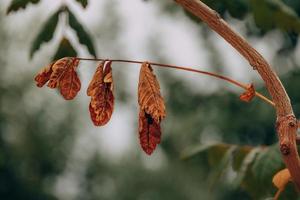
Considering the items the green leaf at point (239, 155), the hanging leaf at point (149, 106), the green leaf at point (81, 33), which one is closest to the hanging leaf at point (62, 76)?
the hanging leaf at point (149, 106)

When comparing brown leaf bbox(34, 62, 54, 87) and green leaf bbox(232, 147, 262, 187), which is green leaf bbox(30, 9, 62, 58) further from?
brown leaf bbox(34, 62, 54, 87)

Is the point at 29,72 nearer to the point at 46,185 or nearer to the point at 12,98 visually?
the point at 12,98

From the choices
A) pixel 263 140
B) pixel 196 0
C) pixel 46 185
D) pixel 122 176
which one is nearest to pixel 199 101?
A: pixel 263 140

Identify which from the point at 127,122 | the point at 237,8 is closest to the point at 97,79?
the point at 237,8

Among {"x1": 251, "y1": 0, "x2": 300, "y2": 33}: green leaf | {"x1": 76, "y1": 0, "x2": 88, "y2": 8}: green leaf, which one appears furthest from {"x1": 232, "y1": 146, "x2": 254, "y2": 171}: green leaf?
{"x1": 76, "y1": 0, "x2": 88, "y2": 8}: green leaf

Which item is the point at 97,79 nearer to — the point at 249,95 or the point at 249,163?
the point at 249,95
